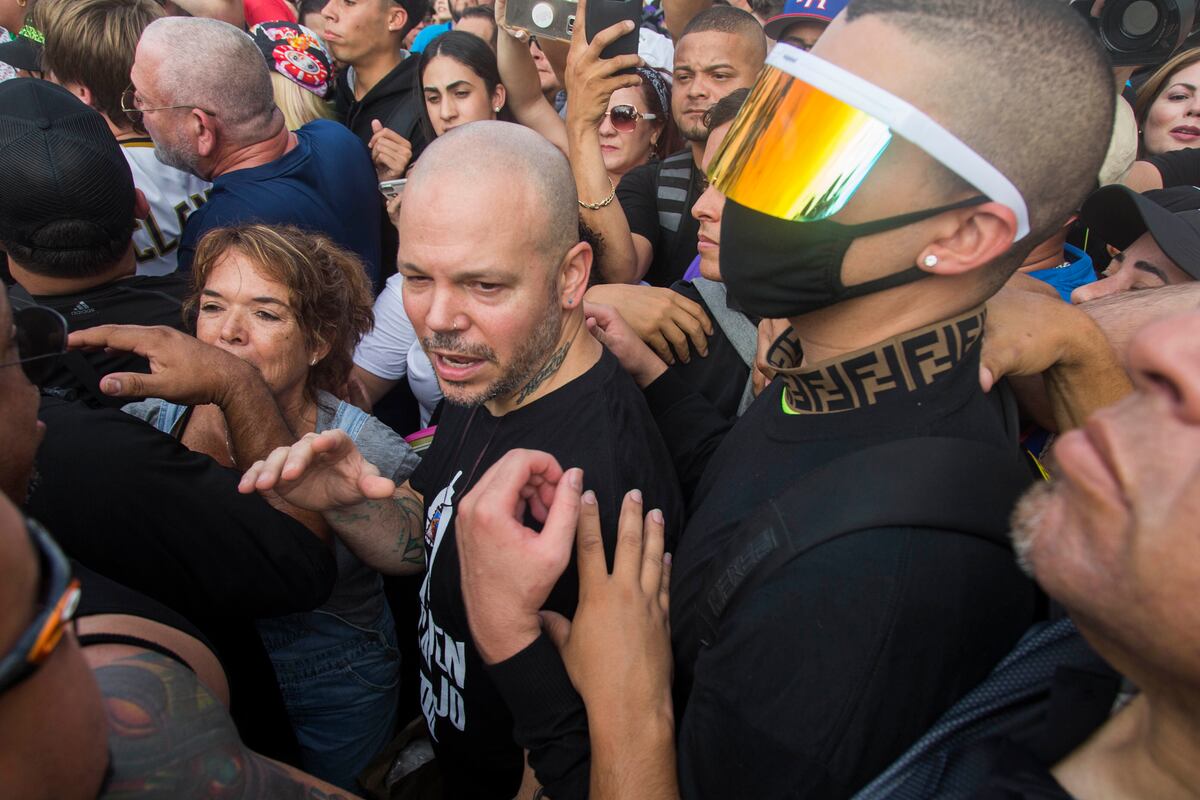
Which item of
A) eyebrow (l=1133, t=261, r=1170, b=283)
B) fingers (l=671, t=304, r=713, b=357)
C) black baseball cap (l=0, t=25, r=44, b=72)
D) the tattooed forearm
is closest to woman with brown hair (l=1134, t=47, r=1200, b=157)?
eyebrow (l=1133, t=261, r=1170, b=283)

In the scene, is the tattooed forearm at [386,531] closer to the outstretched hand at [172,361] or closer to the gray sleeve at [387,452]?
the gray sleeve at [387,452]

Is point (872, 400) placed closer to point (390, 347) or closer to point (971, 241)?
point (971, 241)

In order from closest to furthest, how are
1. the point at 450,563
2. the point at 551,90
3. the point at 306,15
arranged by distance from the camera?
1. the point at 450,563
2. the point at 551,90
3. the point at 306,15

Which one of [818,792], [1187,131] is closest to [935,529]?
[818,792]

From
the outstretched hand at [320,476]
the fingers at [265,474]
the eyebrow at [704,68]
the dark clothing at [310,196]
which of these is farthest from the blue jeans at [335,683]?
the eyebrow at [704,68]

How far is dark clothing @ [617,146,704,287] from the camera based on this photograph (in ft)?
11.8

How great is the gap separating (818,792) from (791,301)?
93 cm

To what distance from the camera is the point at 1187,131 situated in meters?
3.97

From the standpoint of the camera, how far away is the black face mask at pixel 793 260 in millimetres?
1489

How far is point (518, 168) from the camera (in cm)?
199

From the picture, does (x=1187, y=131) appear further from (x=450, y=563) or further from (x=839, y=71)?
(x=450, y=563)

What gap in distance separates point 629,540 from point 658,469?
363 millimetres

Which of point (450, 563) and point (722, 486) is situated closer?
point (722, 486)

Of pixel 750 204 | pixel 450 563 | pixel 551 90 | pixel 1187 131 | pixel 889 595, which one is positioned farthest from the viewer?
pixel 551 90
